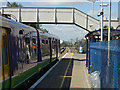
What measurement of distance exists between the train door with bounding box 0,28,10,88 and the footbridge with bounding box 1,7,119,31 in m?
16.3

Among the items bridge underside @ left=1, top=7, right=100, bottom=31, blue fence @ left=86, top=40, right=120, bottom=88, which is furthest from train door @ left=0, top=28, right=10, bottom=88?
bridge underside @ left=1, top=7, right=100, bottom=31

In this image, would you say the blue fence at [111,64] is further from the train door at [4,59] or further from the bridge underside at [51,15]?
the bridge underside at [51,15]

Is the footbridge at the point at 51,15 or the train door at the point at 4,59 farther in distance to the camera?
the footbridge at the point at 51,15

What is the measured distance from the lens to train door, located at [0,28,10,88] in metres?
5.76

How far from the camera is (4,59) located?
5949 mm

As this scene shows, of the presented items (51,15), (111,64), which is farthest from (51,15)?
(111,64)

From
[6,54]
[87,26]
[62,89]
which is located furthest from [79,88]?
[87,26]

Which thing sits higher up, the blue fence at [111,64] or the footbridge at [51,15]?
the footbridge at [51,15]

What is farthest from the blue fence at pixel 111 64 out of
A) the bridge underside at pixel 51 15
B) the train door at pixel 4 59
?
the bridge underside at pixel 51 15

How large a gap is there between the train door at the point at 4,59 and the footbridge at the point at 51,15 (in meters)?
16.3

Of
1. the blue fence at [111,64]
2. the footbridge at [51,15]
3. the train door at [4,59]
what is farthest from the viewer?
the footbridge at [51,15]

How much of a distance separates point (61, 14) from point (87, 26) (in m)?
3.06

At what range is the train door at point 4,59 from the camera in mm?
5756

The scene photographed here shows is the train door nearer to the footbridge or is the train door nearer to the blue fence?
the blue fence
